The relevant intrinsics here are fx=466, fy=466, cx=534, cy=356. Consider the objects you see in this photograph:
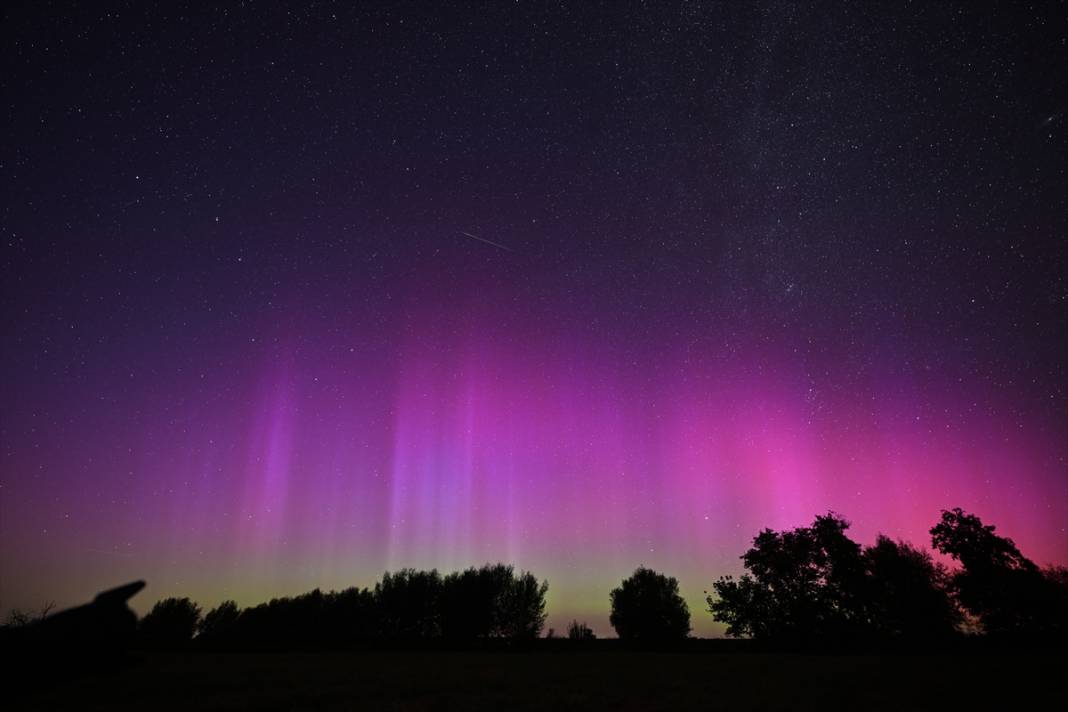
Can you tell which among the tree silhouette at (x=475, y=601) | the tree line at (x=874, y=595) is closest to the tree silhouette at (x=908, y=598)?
the tree line at (x=874, y=595)

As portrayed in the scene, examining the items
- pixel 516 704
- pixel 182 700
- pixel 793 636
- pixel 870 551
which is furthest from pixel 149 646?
pixel 870 551

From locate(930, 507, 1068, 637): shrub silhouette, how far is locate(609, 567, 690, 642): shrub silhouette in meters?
45.6

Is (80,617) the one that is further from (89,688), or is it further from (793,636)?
(793,636)

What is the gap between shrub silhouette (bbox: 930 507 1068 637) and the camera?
5153 centimetres

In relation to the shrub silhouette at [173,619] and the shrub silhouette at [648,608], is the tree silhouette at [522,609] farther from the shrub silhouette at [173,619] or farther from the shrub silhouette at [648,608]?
the shrub silhouette at [173,619]

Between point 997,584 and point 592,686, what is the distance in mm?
59443

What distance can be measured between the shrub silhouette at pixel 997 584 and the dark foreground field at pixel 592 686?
2671cm

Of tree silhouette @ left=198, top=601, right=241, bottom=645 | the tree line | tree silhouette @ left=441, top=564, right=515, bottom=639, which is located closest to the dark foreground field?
the tree line

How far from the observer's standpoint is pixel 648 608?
8906cm

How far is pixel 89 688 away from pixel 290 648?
108ft

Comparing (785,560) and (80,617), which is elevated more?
(785,560)

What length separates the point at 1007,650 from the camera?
38188 millimetres

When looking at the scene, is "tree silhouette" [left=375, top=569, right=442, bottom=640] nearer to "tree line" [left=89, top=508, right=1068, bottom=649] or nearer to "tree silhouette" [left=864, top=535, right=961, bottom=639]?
"tree line" [left=89, top=508, right=1068, bottom=649]

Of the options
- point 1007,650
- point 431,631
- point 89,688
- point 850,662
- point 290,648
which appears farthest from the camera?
point 431,631
